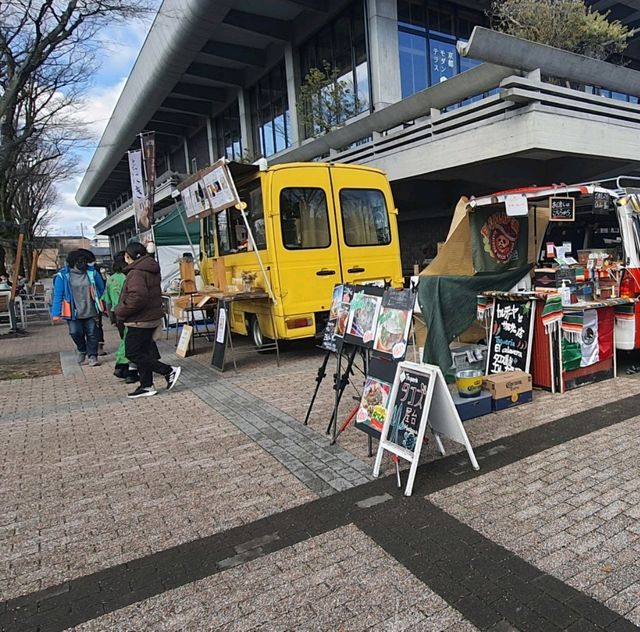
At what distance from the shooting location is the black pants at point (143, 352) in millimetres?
6145

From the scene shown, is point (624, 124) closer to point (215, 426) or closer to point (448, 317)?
point (448, 317)

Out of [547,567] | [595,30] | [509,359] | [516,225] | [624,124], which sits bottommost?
[547,567]

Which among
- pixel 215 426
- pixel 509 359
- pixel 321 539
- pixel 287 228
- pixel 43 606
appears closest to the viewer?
pixel 43 606

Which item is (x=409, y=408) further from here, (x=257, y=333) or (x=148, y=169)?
(x=148, y=169)

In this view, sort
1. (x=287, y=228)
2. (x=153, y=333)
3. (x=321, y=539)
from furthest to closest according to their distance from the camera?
(x=287, y=228) → (x=153, y=333) → (x=321, y=539)

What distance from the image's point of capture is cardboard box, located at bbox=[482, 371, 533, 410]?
4984mm

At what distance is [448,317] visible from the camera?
5660 mm

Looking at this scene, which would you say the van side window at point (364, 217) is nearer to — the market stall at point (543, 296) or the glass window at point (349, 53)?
the market stall at point (543, 296)

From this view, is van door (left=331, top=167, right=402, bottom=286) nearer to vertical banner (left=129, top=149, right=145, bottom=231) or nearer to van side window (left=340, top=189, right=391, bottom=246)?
van side window (left=340, top=189, right=391, bottom=246)

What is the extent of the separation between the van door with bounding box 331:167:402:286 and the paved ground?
11.7 feet

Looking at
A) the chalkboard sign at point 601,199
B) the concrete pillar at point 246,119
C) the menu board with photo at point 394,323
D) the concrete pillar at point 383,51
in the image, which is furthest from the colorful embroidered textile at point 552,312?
the concrete pillar at point 246,119

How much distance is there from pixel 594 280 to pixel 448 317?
1.78 meters

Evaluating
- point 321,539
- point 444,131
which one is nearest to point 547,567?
point 321,539

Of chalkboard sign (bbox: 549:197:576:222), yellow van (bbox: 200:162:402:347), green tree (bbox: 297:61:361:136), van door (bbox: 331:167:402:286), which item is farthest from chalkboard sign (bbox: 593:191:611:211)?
green tree (bbox: 297:61:361:136)
